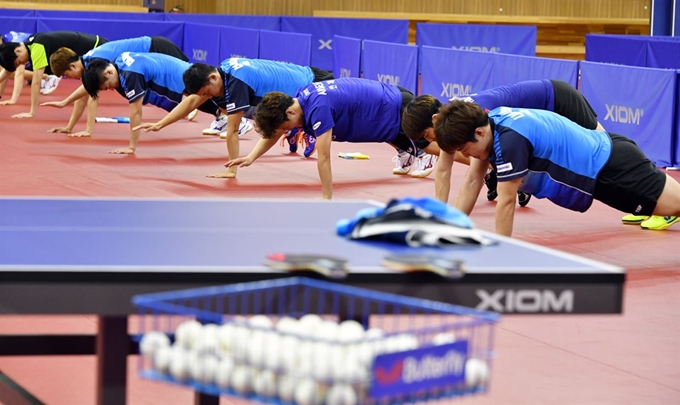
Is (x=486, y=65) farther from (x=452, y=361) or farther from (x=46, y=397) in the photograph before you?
(x=452, y=361)

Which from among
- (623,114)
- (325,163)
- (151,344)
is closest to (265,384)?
(151,344)

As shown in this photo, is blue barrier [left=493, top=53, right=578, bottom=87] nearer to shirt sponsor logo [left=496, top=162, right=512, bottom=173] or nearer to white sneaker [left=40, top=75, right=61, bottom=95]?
shirt sponsor logo [left=496, top=162, right=512, bottom=173]

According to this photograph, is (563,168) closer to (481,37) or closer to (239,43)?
(239,43)

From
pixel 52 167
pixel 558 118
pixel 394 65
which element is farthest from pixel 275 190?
pixel 394 65

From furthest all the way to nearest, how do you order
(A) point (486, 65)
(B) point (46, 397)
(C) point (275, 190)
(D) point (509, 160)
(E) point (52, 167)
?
(A) point (486, 65)
(E) point (52, 167)
(C) point (275, 190)
(D) point (509, 160)
(B) point (46, 397)

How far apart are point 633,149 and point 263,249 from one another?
413cm

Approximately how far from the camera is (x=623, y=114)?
12.0m

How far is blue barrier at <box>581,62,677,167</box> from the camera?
11.5 m

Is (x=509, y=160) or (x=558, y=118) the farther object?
(x=558, y=118)

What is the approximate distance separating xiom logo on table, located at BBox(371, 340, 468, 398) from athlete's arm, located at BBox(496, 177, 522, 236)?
393cm

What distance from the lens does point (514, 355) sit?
17.2 feet

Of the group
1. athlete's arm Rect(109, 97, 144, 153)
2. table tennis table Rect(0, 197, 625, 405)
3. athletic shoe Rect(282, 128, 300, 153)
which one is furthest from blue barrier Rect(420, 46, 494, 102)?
table tennis table Rect(0, 197, 625, 405)

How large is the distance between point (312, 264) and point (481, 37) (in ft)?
61.2

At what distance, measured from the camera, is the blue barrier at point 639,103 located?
11.5 m
